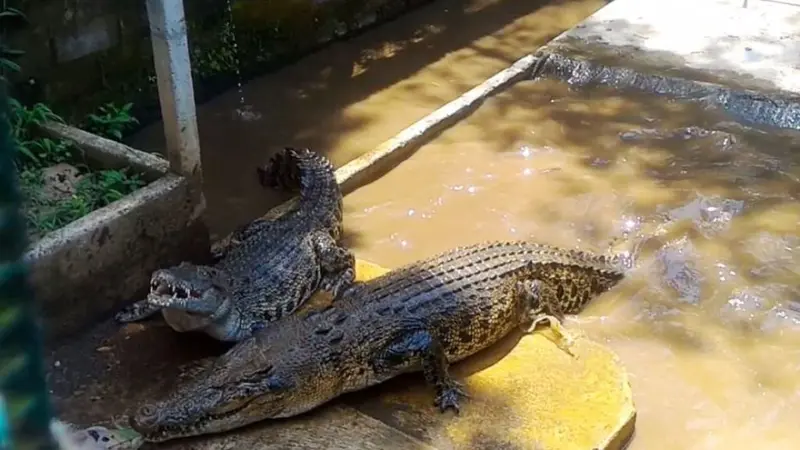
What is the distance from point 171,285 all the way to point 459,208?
5.44 ft

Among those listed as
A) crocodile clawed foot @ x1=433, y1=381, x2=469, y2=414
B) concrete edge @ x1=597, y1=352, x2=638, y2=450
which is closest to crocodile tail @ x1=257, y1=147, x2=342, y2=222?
crocodile clawed foot @ x1=433, y1=381, x2=469, y2=414

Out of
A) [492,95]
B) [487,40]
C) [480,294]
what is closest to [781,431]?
[480,294]

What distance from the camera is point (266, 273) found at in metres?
3.68

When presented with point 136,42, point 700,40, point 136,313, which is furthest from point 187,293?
point 700,40

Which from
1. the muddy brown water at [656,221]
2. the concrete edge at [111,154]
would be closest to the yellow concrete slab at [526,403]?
the muddy brown water at [656,221]

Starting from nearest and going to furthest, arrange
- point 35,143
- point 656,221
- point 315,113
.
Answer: point 35,143 → point 656,221 → point 315,113

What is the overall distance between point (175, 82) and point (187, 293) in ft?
2.89

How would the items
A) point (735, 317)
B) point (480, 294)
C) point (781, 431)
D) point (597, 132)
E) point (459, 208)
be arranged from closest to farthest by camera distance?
point (781, 431)
point (480, 294)
point (735, 317)
point (459, 208)
point (597, 132)

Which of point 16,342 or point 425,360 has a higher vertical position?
point 16,342

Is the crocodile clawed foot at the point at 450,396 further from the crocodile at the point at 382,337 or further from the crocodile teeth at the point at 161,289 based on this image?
the crocodile teeth at the point at 161,289

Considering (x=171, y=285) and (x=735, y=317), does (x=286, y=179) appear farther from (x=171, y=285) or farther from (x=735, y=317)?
(x=735, y=317)

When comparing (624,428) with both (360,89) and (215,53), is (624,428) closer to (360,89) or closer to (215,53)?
(360,89)

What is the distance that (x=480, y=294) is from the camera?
3492 millimetres

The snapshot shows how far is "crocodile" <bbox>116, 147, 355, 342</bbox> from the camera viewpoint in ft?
11.1
